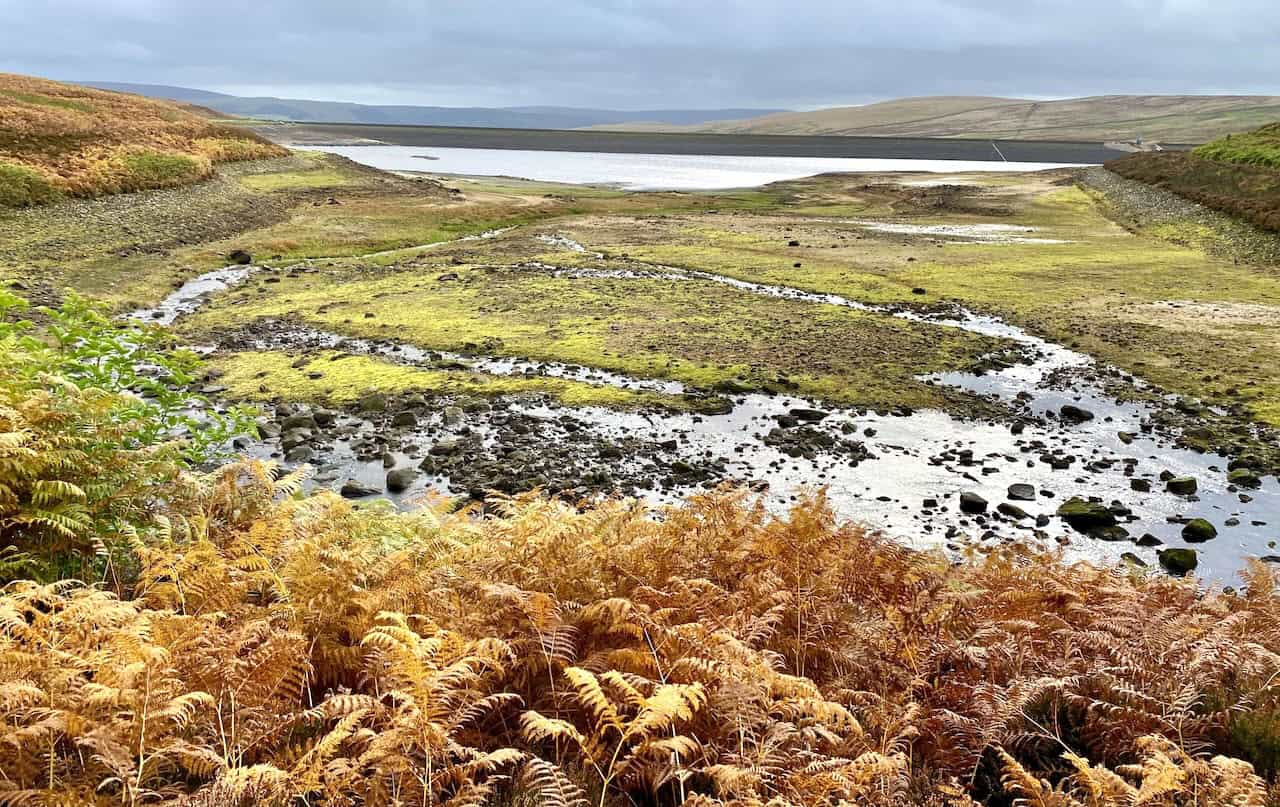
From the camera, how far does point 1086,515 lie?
15.4 m

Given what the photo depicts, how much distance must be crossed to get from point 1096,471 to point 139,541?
18.5 meters

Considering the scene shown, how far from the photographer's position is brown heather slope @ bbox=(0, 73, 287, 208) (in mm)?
44406

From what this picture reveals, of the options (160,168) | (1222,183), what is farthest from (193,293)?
(1222,183)

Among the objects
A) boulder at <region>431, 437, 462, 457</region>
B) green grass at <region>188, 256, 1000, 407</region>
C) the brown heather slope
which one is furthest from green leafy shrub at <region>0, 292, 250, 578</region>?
the brown heather slope

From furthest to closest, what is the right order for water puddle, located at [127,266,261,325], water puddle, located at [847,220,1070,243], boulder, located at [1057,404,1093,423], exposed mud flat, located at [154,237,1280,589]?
water puddle, located at [847,220,1070,243] → water puddle, located at [127,266,261,325] → boulder, located at [1057,404,1093,423] → exposed mud flat, located at [154,237,1280,589]

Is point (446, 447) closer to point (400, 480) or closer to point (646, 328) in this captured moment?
point (400, 480)

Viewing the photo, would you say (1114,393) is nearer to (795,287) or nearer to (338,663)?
(795,287)

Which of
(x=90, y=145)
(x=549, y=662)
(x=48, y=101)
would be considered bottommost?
(x=549, y=662)

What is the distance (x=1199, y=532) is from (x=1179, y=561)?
64.3 inches

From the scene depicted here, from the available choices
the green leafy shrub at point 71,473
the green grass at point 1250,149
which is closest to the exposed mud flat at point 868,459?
the green leafy shrub at point 71,473

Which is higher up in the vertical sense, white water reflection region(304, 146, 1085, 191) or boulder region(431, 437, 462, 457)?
white water reflection region(304, 146, 1085, 191)

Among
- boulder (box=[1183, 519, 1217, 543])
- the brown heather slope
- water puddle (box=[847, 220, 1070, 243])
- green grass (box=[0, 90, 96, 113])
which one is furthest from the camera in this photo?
green grass (box=[0, 90, 96, 113])

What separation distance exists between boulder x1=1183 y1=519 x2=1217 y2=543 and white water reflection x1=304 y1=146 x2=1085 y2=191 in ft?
298

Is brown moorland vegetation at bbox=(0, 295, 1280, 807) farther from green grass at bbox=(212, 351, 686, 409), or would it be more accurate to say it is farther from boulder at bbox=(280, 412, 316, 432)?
green grass at bbox=(212, 351, 686, 409)
